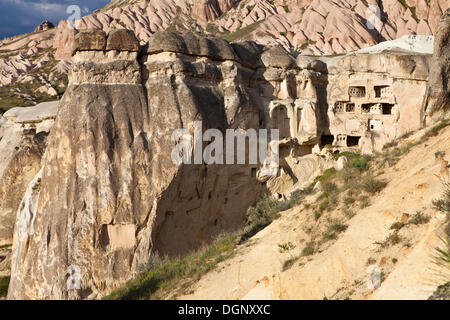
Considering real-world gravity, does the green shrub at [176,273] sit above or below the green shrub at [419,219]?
below

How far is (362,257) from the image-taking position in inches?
312

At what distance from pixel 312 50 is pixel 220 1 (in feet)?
89.6

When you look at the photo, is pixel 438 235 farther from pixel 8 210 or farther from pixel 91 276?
pixel 8 210

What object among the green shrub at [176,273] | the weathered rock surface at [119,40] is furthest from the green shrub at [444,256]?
the weathered rock surface at [119,40]

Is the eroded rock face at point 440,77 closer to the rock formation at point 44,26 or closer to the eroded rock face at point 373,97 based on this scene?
the eroded rock face at point 373,97

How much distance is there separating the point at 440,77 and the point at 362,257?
11463 millimetres

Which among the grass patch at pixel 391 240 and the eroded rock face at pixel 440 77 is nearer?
the grass patch at pixel 391 240

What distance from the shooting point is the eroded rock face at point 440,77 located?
16641 mm

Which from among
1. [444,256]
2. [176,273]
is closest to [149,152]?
[176,273]

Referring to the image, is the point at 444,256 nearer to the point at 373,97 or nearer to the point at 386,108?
the point at 373,97

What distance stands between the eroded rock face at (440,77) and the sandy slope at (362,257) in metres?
5.84

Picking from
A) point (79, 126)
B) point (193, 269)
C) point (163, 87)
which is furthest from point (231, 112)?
point (193, 269)

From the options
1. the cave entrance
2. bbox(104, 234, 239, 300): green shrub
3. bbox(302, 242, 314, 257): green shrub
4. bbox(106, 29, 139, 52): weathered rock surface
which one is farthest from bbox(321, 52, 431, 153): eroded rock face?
bbox(302, 242, 314, 257): green shrub

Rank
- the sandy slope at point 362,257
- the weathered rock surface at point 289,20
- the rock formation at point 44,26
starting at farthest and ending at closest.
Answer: the rock formation at point 44,26 → the weathered rock surface at point 289,20 → the sandy slope at point 362,257
